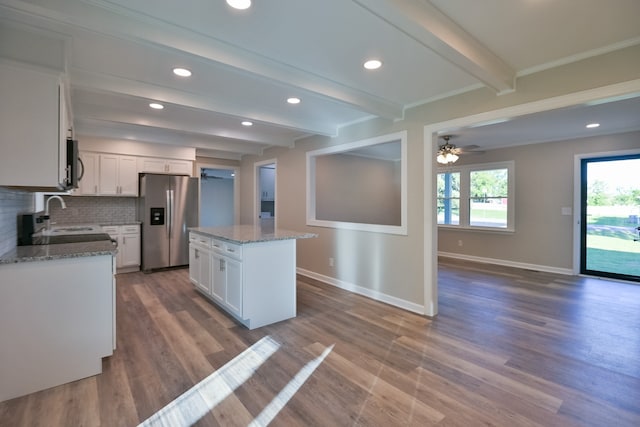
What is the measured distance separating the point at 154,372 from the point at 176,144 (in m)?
4.30

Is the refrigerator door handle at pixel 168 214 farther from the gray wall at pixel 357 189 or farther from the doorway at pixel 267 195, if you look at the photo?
the gray wall at pixel 357 189

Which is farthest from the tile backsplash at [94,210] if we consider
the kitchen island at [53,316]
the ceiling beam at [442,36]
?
the ceiling beam at [442,36]

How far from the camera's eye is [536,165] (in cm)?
567

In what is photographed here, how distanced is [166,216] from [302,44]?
4.43 meters

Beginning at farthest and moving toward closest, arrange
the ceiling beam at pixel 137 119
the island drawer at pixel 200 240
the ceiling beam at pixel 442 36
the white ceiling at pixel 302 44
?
the island drawer at pixel 200 240 → the ceiling beam at pixel 137 119 → the white ceiling at pixel 302 44 → the ceiling beam at pixel 442 36

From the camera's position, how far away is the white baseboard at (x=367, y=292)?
364 cm

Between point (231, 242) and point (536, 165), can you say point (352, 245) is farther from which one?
point (536, 165)

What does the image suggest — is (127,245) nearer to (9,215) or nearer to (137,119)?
(137,119)

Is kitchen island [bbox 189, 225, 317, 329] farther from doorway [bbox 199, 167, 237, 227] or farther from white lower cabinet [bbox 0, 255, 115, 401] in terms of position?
doorway [bbox 199, 167, 237, 227]

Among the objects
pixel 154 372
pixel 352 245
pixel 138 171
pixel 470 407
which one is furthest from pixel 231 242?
pixel 138 171

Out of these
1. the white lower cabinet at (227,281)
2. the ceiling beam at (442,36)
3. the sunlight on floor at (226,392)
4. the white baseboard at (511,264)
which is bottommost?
the sunlight on floor at (226,392)

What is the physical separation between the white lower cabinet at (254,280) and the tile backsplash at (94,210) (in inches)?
122

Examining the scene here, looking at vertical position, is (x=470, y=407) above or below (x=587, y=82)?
below

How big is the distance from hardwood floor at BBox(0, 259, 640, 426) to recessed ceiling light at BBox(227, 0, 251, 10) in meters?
2.37
